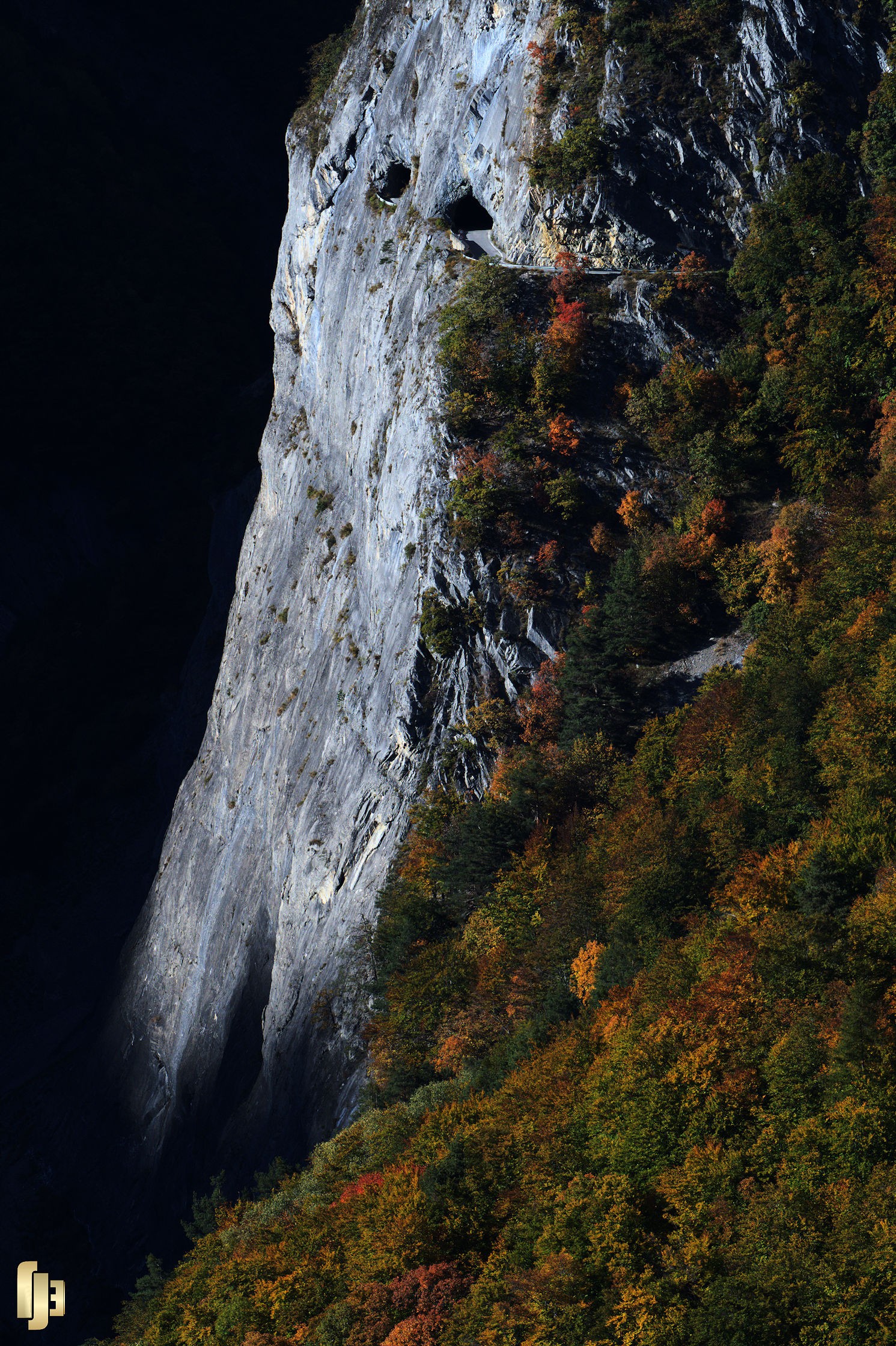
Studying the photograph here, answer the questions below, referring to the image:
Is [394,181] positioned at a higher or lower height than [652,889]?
higher

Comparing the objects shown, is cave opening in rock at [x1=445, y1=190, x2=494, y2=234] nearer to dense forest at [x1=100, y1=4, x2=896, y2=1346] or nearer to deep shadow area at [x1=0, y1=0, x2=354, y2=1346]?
dense forest at [x1=100, y1=4, x2=896, y2=1346]

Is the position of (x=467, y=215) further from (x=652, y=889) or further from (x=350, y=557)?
(x=652, y=889)

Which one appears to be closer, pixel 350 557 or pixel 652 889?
pixel 652 889

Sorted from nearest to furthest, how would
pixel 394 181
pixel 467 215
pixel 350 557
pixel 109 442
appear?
pixel 467 215
pixel 350 557
pixel 394 181
pixel 109 442

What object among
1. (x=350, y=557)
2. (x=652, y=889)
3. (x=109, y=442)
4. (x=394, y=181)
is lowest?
(x=652, y=889)

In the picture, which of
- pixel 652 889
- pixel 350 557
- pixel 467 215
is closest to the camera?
pixel 652 889

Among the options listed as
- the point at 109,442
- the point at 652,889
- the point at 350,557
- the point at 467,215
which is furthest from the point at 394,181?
the point at 652,889

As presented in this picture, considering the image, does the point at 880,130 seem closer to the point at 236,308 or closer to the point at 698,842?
the point at 698,842

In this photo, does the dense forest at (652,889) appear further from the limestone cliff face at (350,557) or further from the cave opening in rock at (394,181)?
the cave opening in rock at (394,181)
